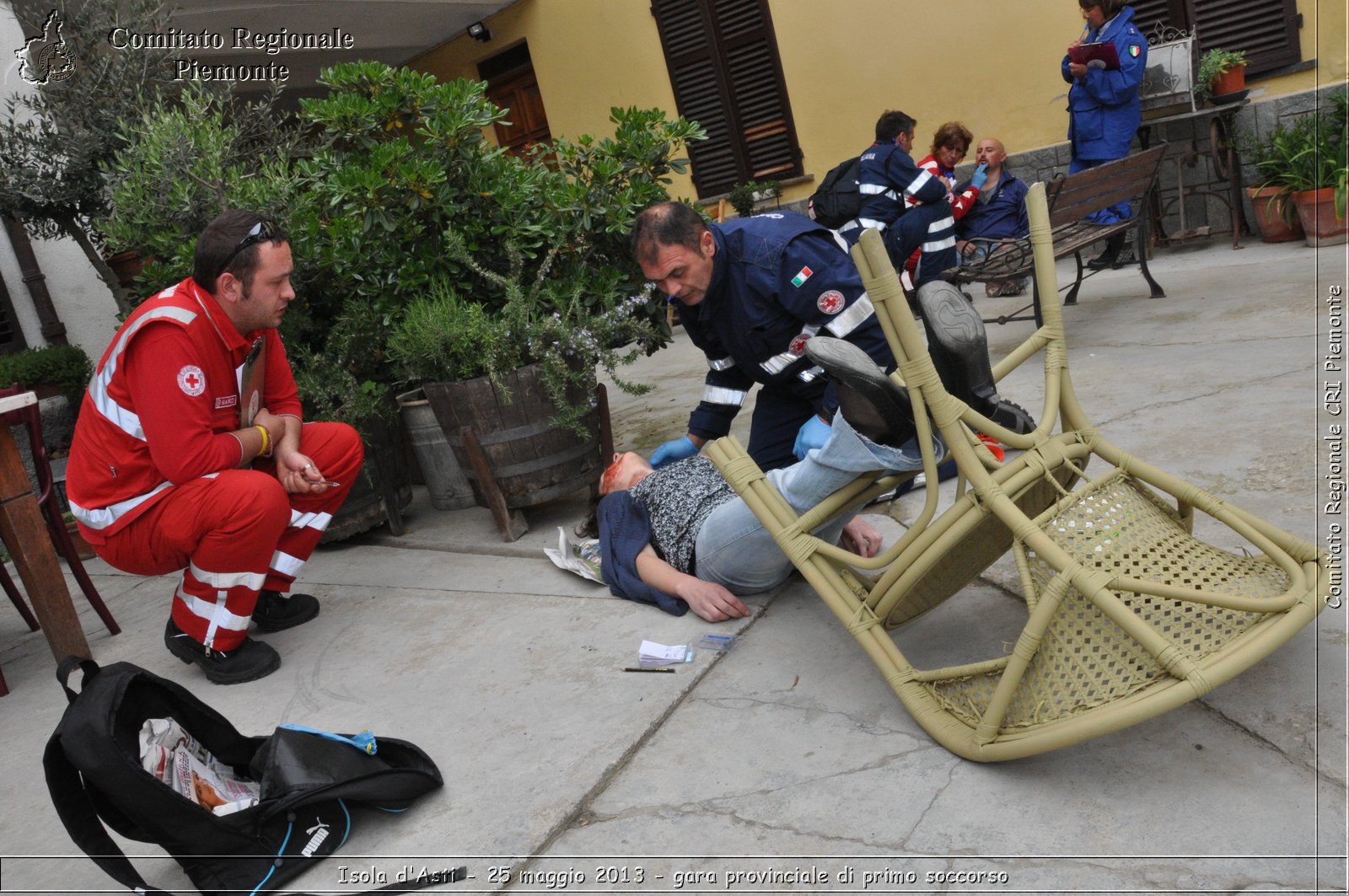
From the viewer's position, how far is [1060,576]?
5.92ft

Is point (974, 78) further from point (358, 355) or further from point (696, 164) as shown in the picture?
point (358, 355)

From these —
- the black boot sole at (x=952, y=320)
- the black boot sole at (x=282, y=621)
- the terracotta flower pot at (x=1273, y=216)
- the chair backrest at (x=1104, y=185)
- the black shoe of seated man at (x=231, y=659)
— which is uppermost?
the black boot sole at (x=952, y=320)


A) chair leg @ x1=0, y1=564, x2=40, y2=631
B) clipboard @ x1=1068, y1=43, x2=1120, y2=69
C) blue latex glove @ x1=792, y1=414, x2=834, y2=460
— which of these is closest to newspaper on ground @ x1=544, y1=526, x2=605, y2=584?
blue latex glove @ x1=792, y1=414, x2=834, y2=460

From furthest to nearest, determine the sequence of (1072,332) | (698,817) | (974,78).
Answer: (974,78) → (1072,332) → (698,817)

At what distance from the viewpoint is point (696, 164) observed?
10.2 meters

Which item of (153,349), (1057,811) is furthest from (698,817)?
(153,349)

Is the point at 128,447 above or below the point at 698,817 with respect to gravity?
above

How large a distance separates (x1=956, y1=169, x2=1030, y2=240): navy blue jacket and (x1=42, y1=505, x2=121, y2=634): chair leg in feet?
18.6

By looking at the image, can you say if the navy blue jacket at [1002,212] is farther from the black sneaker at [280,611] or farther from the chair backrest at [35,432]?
the chair backrest at [35,432]

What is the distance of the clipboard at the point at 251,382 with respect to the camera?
3.26 meters

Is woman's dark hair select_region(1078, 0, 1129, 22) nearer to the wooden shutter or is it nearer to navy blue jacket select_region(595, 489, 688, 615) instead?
the wooden shutter

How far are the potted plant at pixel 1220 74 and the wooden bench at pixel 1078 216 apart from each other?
1534 mm

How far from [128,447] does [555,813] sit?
5.98 ft

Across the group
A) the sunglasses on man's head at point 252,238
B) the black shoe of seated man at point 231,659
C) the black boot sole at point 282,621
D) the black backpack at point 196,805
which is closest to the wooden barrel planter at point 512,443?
the black boot sole at point 282,621
